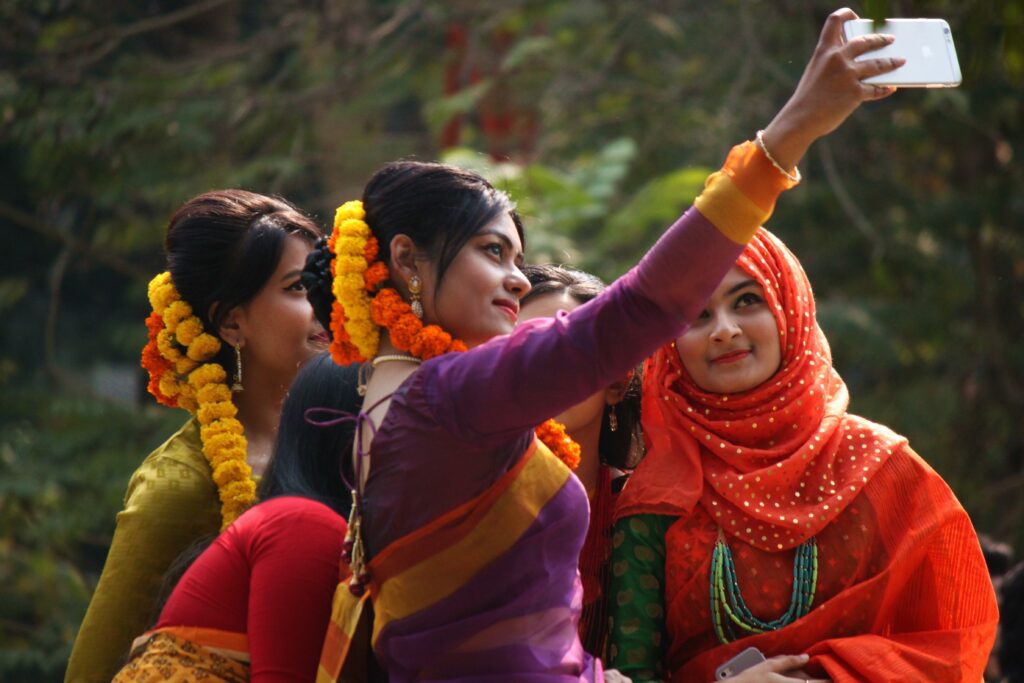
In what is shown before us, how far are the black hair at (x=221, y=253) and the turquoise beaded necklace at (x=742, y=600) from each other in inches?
53.2

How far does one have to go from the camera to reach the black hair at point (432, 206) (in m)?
2.43

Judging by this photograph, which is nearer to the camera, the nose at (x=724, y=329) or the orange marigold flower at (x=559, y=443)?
the orange marigold flower at (x=559, y=443)

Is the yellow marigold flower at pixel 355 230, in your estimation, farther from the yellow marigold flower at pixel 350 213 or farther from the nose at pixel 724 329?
the nose at pixel 724 329

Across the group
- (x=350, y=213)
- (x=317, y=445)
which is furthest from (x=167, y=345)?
(x=350, y=213)

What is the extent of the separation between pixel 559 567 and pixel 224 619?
0.67m

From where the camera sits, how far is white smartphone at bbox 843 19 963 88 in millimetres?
2086

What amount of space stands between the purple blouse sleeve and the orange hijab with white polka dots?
0.97 metres

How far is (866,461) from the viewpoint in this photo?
296 cm

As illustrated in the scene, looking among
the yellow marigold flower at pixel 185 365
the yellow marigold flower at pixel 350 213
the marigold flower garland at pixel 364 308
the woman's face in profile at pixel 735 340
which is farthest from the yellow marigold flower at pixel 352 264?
the yellow marigold flower at pixel 185 365

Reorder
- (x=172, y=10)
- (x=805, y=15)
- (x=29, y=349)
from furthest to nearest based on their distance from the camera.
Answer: (x=29, y=349)
(x=172, y=10)
(x=805, y=15)

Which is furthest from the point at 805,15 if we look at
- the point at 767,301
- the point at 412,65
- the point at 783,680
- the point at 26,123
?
the point at 783,680

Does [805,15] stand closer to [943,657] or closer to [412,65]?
[412,65]

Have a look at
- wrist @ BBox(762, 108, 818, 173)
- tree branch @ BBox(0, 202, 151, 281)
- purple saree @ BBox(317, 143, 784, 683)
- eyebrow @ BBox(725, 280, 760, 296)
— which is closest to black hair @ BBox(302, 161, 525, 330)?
purple saree @ BBox(317, 143, 784, 683)

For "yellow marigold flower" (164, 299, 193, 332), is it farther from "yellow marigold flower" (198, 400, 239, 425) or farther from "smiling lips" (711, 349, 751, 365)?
"smiling lips" (711, 349, 751, 365)
